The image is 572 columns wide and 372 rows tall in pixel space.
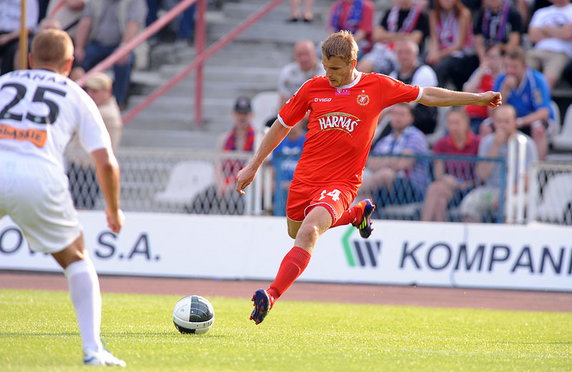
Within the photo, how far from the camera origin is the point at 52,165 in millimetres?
5645

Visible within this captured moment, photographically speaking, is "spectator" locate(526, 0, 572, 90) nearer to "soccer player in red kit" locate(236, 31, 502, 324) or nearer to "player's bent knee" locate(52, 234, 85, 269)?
"soccer player in red kit" locate(236, 31, 502, 324)

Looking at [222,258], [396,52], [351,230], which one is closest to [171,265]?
[222,258]

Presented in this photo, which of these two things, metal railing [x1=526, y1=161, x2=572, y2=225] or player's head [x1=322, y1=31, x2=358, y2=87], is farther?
metal railing [x1=526, y1=161, x2=572, y2=225]

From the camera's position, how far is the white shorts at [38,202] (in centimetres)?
555

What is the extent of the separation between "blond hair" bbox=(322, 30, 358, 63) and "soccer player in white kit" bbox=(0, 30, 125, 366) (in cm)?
273

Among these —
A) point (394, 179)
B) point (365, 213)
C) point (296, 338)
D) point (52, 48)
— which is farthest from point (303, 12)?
point (52, 48)

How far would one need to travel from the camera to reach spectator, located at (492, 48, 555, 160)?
14141 millimetres

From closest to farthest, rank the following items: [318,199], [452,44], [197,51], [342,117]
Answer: [318,199] < [342,117] < [452,44] < [197,51]

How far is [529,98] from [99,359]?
10.1m

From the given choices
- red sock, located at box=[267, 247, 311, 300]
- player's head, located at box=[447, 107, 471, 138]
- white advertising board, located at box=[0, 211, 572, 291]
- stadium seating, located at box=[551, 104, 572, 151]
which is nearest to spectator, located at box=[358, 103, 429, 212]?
white advertising board, located at box=[0, 211, 572, 291]

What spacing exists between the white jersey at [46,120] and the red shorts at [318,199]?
9.16 ft

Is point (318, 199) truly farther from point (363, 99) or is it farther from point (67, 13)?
point (67, 13)

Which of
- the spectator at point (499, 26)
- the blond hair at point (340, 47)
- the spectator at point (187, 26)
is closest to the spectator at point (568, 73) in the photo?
the spectator at point (499, 26)

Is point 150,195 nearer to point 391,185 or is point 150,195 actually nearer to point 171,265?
point 171,265
